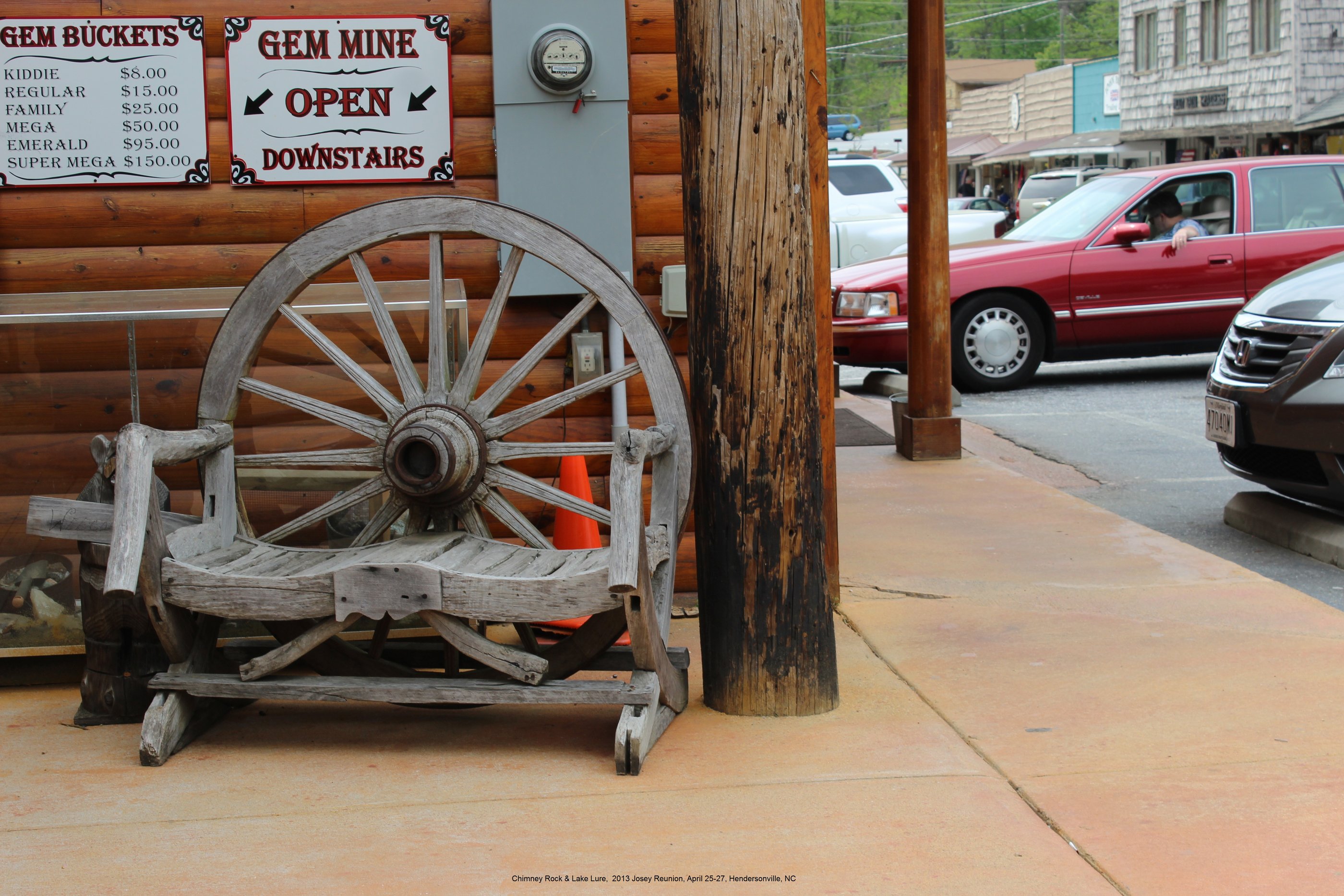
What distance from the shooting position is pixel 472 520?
146 inches

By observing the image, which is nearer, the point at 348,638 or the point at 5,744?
the point at 5,744

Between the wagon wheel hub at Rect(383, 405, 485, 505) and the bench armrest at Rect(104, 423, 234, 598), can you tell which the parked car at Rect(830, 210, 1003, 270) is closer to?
the wagon wheel hub at Rect(383, 405, 485, 505)

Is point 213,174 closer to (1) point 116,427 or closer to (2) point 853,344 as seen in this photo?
(1) point 116,427

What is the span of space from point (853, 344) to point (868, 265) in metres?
1.02

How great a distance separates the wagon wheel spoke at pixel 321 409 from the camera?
3.73 m

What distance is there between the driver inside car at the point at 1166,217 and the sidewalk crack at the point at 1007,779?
23.1ft

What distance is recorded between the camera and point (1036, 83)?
4284cm

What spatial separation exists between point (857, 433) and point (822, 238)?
433cm

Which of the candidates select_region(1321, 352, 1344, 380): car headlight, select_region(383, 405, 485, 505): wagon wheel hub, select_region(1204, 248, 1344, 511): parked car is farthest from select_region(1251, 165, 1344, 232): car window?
select_region(383, 405, 485, 505): wagon wheel hub

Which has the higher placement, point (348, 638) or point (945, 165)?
point (945, 165)

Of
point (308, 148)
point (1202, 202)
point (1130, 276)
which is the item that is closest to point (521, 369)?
point (308, 148)

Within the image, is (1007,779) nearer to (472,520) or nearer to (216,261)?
(472,520)

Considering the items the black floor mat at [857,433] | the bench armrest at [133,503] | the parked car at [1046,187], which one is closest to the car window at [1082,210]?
the black floor mat at [857,433]

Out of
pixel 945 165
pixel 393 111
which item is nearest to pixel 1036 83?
pixel 945 165
